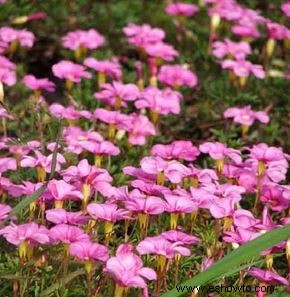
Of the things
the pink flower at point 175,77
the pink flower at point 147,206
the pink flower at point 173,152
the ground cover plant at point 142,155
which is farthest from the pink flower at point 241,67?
the pink flower at point 147,206

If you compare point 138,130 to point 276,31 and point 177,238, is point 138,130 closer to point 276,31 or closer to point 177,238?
point 177,238

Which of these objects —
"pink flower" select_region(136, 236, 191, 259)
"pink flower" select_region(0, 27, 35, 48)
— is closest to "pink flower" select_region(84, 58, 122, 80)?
"pink flower" select_region(0, 27, 35, 48)

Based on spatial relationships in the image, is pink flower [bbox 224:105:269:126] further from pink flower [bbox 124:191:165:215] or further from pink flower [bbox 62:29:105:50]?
pink flower [bbox 124:191:165:215]

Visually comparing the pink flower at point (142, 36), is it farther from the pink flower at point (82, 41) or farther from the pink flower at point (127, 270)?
the pink flower at point (127, 270)

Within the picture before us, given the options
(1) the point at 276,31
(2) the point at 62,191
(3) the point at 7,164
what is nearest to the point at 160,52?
(1) the point at 276,31

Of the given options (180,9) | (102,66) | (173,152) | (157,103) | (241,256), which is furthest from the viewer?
(180,9)

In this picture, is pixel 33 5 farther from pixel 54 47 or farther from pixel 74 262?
pixel 74 262
